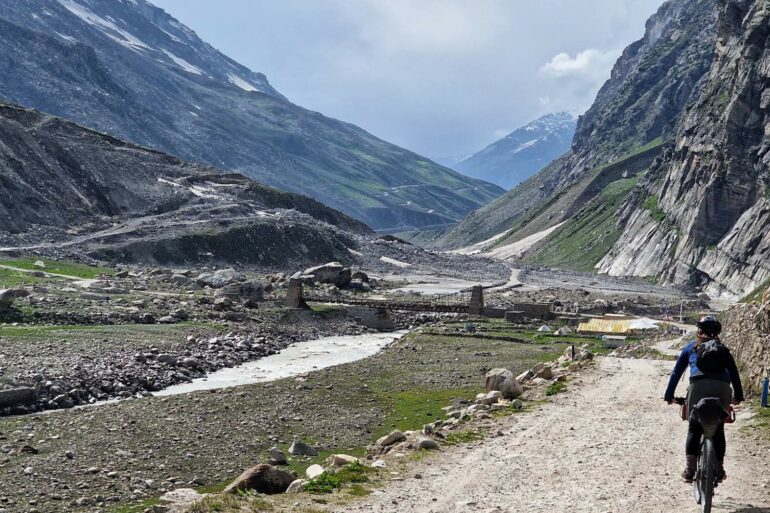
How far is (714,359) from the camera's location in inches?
547

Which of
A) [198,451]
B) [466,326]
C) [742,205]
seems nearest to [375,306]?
[466,326]

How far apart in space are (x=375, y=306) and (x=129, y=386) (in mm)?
48278

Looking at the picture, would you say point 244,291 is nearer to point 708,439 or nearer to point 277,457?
point 277,457

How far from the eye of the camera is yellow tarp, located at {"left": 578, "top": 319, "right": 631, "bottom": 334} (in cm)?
7293

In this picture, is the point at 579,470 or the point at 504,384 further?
the point at 504,384

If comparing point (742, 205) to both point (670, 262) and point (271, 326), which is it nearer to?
point (670, 262)

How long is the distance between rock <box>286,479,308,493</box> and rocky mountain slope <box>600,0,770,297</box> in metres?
125

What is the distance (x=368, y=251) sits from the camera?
175 meters

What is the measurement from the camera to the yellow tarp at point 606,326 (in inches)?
2871

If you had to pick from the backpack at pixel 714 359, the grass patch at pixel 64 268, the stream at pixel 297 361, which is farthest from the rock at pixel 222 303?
the backpack at pixel 714 359

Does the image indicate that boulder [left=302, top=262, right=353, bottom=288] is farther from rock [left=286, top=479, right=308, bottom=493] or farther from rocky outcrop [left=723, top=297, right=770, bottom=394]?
rock [left=286, top=479, right=308, bottom=493]

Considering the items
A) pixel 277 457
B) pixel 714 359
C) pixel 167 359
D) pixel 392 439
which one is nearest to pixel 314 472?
pixel 392 439

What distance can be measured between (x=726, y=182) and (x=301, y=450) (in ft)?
495

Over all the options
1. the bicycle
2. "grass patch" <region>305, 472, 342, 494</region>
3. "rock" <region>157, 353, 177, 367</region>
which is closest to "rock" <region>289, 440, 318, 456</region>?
"grass patch" <region>305, 472, 342, 494</region>
